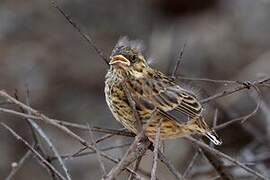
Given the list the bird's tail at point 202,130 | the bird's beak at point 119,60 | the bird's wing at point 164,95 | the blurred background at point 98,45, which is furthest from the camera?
the blurred background at point 98,45

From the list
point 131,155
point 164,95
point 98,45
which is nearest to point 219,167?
point 164,95

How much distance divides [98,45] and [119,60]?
244 inches

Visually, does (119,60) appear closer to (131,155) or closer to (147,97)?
(147,97)

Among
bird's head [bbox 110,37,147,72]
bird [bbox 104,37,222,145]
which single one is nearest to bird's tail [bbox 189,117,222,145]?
bird [bbox 104,37,222,145]

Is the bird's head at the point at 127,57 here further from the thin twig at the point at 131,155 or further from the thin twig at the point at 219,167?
the thin twig at the point at 219,167

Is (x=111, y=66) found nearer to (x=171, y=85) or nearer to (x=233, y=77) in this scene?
(x=171, y=85)

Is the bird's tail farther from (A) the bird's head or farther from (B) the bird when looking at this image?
(A) the bird's head

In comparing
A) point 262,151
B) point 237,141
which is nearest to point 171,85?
point 262,151

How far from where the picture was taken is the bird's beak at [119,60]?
10.7ft

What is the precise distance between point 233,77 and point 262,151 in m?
3.45

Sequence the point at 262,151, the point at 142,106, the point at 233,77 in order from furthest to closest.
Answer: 1. the point at 233,77
2. the point at 262,151
3. the point at 142,106

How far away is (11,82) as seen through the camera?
29.5 feet

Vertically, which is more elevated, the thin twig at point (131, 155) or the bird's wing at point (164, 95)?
the bird's wing at point (164, 95)

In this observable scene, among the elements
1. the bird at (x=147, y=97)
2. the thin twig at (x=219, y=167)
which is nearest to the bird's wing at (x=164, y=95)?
the bird at (x=147, y=97)
